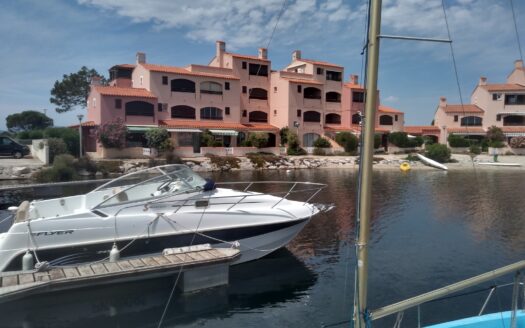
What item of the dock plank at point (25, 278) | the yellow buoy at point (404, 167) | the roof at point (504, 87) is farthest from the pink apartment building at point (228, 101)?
the dock plank at point (25, 278)

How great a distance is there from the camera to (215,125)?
50.7 m

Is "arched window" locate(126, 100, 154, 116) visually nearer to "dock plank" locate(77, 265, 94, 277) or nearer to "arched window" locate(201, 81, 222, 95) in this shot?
"arched window" locate(201, 81, 222, 95)

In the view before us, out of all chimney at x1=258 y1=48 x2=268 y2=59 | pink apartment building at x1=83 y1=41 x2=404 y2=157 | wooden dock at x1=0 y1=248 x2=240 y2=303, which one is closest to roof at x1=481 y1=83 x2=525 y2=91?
pink apartment building at x1=83 y1=41 x2=404 y2=157

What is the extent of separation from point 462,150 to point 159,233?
191 feet

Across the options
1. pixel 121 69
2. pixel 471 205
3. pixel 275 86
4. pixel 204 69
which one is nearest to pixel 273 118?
pixel 275 86

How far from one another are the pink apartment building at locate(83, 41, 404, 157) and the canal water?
31.8 m

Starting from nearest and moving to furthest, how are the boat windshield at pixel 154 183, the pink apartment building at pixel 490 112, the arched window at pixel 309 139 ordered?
the boat windshield at pixel 154 183 → the arched window at pixel 309 139 → the pink apartment building at pixel 490 112

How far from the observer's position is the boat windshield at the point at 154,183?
11000 mm

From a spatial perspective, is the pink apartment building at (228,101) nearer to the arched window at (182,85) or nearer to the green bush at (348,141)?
the arched window at (182,85)

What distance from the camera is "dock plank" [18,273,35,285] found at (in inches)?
330

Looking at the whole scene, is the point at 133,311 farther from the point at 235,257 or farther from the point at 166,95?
the point at 166,95

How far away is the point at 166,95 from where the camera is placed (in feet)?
161

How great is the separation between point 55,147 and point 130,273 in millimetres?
32849

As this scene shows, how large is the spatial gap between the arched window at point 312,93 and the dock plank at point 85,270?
169 ft
